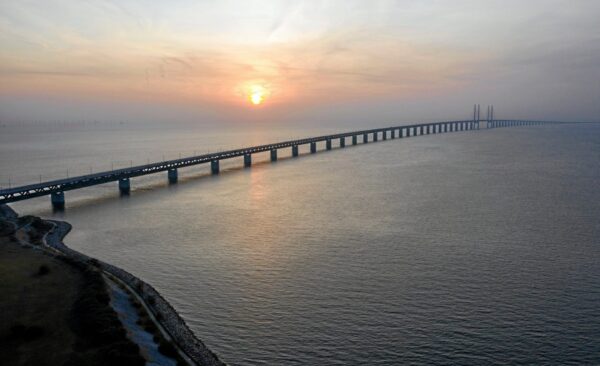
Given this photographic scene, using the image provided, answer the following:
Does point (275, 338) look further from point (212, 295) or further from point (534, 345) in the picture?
point (534, 345)

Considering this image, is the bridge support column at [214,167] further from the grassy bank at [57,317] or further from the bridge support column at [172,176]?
the grassy bank at [57,317]

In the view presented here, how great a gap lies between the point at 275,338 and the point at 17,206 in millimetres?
55448

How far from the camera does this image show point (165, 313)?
93.2ft

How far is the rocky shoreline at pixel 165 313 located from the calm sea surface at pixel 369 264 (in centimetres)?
82

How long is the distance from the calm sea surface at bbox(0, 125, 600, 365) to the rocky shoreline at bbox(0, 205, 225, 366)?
2.68ft

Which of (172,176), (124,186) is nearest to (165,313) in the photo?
(124,186)

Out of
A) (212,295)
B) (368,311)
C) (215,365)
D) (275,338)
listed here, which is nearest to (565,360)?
(368,311)

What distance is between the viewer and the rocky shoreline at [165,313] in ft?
77.6

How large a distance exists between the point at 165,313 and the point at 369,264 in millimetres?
16594

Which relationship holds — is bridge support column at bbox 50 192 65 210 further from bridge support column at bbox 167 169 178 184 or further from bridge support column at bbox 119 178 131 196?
bridge support column at bbox 167 169 178 184

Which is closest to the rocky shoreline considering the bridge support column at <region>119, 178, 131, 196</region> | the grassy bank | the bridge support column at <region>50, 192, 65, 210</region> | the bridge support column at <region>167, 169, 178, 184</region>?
the grassy bank

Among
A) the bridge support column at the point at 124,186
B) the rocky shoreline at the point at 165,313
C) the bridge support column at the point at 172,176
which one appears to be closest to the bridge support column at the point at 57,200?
the bridge support column at the point at 124,186

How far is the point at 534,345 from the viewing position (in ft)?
80.5

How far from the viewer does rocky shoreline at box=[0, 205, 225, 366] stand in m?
23.7
